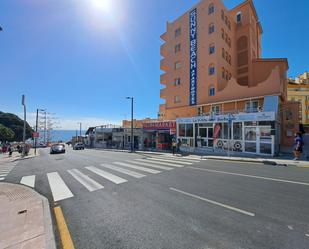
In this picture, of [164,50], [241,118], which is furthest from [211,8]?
[241,118]

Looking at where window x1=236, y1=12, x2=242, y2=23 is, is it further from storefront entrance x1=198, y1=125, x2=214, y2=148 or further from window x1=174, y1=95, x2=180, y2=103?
storefront entrance x1=198, y1=125, x2=214, y2=148

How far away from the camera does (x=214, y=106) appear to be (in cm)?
2555

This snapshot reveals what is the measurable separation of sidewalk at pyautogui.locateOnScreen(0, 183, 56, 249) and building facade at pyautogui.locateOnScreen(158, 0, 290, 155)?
16.8m

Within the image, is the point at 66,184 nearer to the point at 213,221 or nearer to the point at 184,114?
the point at 213,221

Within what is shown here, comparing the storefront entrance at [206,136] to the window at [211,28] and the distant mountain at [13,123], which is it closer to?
the window at [211,28]

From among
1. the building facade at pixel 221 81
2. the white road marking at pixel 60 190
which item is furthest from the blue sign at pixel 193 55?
the white road marking at pixel 60 190

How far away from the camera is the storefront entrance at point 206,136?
20484 mm

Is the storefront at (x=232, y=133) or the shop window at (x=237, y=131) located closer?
the storefront at (x=232, y=133)

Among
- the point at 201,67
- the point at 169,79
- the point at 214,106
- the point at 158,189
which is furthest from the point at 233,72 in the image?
the point at 158,189

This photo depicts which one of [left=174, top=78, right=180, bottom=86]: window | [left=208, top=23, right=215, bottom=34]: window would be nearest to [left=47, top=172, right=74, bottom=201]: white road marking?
[left=174, top=78, right=180, bottom=86]: window

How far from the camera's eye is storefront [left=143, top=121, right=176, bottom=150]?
1022 inches

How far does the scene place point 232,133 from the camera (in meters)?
18.8

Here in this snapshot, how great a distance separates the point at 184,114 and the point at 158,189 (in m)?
23.9

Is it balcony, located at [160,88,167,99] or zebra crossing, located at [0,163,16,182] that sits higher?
balcony, located at [160,88,167,99]
